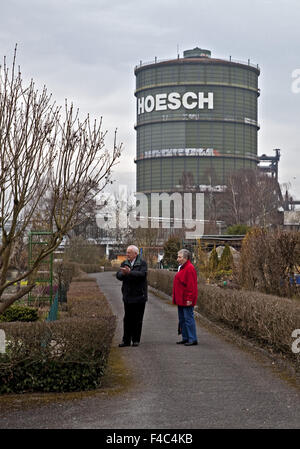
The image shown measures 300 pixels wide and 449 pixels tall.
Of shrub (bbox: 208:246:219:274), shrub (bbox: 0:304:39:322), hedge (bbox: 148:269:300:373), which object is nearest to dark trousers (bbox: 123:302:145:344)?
hedge (bbox: 148:269:300:373)

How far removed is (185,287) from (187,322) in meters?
0.60

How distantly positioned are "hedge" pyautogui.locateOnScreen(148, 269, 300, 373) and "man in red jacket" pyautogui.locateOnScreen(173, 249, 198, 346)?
0.99 meters

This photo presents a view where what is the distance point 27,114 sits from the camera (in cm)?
762

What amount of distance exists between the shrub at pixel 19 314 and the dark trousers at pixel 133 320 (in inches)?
120

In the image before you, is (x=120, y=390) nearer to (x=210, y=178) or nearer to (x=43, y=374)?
(x=43, y=374)

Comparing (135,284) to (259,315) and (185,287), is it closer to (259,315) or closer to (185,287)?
(185,287)

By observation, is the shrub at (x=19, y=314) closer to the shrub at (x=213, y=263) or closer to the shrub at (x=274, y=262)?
the shrub at (x=274, y=262)

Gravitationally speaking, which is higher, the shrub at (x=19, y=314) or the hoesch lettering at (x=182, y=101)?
the hoesch lettering at (x=182, y=101)

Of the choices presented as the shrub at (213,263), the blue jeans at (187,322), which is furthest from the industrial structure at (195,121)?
the blue jeans at (187,322)

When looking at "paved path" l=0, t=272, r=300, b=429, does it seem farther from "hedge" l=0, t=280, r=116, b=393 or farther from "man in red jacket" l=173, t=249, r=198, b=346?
"man in red jacket" l=173, t=249, r=198, b=346

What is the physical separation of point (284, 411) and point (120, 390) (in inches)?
79.6

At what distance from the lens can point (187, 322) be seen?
39.3ft

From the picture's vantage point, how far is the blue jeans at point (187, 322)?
11.9 meters

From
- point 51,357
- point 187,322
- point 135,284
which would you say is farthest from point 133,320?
point 51,357
